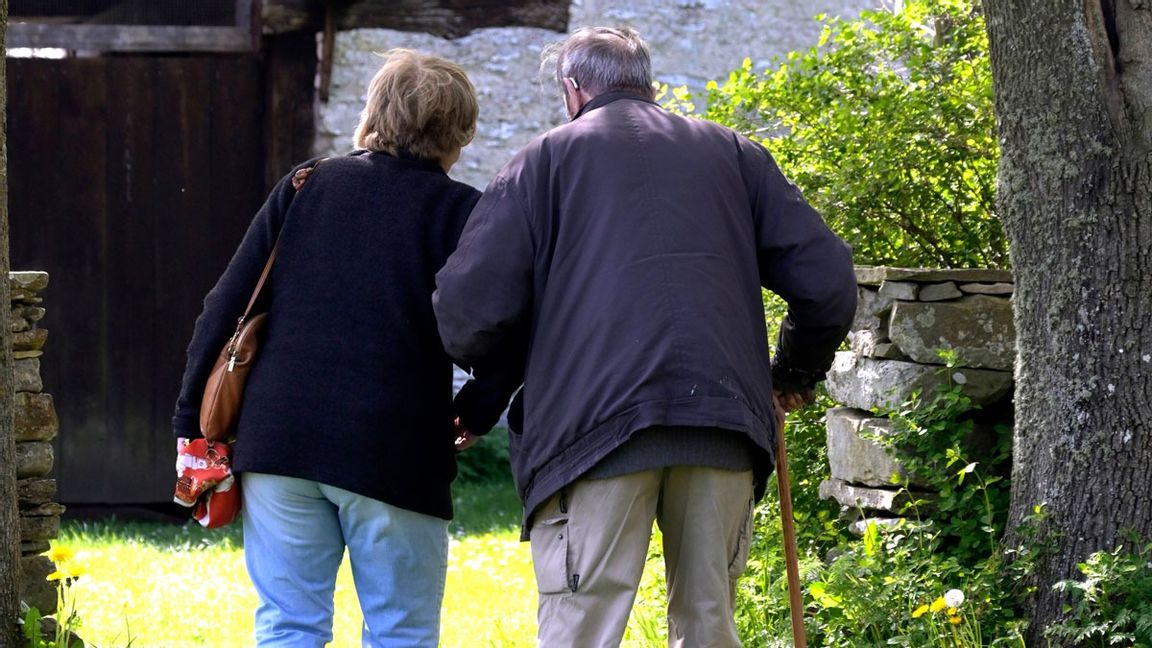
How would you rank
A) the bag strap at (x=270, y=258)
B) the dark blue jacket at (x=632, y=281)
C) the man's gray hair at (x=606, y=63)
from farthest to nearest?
the bag strap at (x=270, y=258) < the man's gray hair at (x=606, y=63) < the dark blue jacket at (x=632, y=281)

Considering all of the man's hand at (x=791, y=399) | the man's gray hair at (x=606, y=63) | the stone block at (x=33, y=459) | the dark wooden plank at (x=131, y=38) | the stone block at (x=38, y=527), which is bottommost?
the stone block at (x=38, y=527)

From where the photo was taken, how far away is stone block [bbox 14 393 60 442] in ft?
12.5

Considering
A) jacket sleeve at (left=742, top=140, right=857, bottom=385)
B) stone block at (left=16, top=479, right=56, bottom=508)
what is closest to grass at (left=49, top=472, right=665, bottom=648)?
stone block at (left=16, top=479, right=56, bottom=508)

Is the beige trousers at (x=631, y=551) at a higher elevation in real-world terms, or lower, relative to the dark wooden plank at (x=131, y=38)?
lower

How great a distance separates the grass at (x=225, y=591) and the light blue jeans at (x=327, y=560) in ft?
3.26

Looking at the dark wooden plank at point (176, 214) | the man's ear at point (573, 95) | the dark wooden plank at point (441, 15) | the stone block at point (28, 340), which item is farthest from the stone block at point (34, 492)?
the dark wooden plank at point (441, 15)

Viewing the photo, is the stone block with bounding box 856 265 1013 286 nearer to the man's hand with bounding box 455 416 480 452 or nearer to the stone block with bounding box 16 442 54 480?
the man's hand with bounding box 455 416 480 452

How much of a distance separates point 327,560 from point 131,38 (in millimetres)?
4901

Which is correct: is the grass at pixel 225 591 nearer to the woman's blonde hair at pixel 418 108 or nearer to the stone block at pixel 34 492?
the stone block at pixel 34 492

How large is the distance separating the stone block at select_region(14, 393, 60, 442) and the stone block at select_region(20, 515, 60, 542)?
0.73 ft

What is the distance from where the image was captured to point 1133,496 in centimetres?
317

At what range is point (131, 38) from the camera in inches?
283

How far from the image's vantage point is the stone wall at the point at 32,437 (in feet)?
12.3

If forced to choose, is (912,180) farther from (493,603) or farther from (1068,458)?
(493,603)
